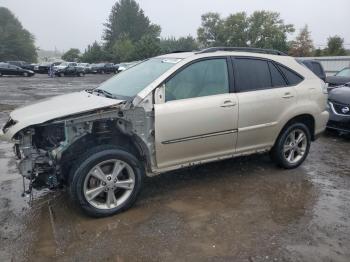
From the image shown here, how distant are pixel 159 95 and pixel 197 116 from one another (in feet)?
1.77

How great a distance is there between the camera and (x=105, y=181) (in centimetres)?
407

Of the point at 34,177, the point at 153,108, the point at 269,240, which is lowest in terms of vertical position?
the point at 269,240

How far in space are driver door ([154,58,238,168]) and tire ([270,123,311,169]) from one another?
0.94 m

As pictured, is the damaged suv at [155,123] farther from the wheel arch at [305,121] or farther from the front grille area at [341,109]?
the front grille area at [341,109]

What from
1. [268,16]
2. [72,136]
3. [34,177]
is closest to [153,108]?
[72,136]

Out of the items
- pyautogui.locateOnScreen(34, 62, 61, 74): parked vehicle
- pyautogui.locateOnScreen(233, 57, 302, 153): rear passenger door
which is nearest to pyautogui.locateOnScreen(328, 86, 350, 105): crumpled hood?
pyautogui.locateOnScreen(233, 57, 302, 153): rear passenger door

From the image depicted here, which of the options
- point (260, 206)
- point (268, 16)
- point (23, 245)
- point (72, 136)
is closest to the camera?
point (23, 245)

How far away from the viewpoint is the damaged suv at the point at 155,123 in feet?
13.0

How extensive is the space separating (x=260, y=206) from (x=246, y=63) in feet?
6.42

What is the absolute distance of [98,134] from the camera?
4.18 metres

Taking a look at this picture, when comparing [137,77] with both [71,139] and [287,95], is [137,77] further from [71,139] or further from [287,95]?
[287,95]

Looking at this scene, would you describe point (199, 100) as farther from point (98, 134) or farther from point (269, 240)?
point (269, 240)

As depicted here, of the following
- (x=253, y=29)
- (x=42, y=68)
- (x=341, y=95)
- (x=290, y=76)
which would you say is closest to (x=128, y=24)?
(x=253, y=29)

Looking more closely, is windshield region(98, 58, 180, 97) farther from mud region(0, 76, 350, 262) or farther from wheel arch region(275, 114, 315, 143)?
wheel arch region(275, 114, 315, 143)
